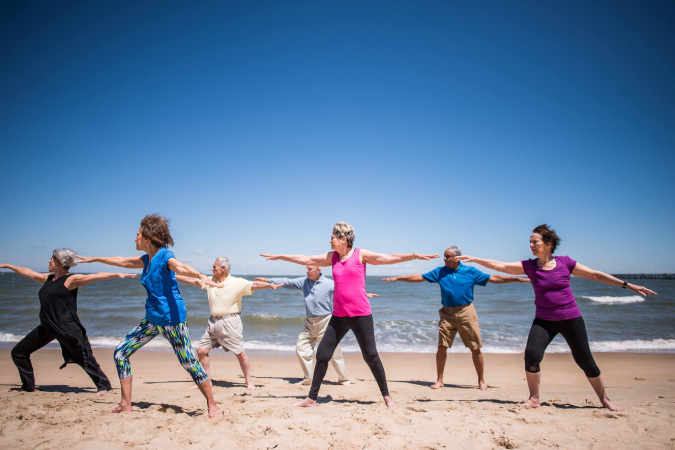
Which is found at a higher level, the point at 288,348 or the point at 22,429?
the point at 22,429

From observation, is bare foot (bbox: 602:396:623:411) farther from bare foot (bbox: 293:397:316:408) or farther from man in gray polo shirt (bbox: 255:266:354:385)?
man in gray polo shirt (bbox: 255:266:354:385)

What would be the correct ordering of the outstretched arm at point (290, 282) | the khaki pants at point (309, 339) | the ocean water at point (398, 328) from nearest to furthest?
the khaki pants at point (309, 339) < the outstretched arm at point (290, 282) < the ocean water at point (398, 328)

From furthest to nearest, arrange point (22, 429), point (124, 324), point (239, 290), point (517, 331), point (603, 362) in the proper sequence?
→ point (124, 324)
point (517, 331)
point (603, 362)
point (239, 290)
point (22, 429)

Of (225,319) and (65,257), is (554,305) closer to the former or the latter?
(225,319)

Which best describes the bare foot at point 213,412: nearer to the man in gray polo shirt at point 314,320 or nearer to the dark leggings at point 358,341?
the dark leggings at point 358,341

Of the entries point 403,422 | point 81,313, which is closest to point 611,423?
point 403,422

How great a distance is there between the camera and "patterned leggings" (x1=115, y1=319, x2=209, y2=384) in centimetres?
395

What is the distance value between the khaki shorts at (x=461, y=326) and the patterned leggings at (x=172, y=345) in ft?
11.7

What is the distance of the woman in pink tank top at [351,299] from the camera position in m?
4.21

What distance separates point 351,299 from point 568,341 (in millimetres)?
2604

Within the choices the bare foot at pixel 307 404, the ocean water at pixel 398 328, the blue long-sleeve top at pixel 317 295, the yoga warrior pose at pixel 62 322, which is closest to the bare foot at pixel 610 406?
the bare foot at pixel 307 404

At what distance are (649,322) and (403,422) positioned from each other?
17788mm

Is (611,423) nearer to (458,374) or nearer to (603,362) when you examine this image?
(458,374)

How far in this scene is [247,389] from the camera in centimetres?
588
